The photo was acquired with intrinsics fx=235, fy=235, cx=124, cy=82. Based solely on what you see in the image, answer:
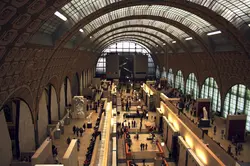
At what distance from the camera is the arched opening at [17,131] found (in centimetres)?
1734

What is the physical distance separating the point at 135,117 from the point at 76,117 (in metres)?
13.1

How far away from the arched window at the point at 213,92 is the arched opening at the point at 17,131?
2475cm

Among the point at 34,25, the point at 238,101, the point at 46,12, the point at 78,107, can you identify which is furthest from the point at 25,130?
the point at 238,101

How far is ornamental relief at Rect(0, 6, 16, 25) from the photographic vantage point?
1025 centimetres

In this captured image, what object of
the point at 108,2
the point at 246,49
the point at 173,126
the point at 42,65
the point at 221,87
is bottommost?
the point at 173,126

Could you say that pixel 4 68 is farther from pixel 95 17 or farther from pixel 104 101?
pixel 104 101

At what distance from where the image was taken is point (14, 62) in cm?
1456

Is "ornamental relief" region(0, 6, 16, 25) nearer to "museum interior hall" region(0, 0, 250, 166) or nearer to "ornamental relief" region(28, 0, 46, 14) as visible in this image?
"museum interior hall" region(0, 0, 250, 166)

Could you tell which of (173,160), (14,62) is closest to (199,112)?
(173,160)

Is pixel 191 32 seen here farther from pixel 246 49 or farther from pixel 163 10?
pixel 246 49

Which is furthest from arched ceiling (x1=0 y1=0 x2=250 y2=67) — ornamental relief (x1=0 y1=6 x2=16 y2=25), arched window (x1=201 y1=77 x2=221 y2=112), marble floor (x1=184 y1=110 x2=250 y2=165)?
marble floor (x1=184 y1=110 x2=250 y2=165)

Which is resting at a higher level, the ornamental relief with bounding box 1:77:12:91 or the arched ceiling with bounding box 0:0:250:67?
the arched ceiling with bounding box 0:0:250:67

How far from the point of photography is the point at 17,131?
18906 mm

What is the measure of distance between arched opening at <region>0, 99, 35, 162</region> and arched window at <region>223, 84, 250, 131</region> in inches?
893
